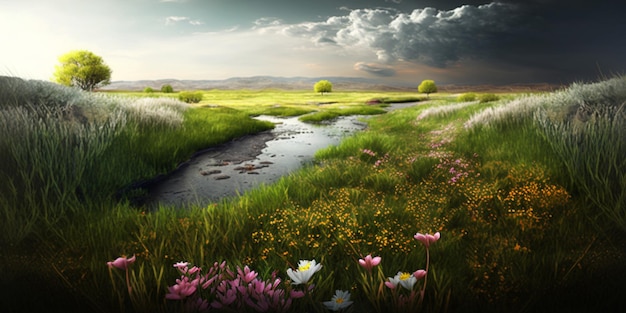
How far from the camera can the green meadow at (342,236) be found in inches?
63.3

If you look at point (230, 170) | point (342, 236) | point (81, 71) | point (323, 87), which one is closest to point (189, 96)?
point (81, 71)

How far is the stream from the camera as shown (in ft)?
16.4

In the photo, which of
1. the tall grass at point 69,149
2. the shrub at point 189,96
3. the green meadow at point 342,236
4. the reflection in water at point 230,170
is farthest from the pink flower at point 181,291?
the shrub at point 189,96

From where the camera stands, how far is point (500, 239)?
2.54 metres

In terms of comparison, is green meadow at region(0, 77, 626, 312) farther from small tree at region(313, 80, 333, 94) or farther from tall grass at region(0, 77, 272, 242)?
small tree at region(313, 80, 333, 94)

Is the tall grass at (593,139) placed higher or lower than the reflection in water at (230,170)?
higher

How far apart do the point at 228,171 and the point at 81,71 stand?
11855 millimetres

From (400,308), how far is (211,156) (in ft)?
24.8

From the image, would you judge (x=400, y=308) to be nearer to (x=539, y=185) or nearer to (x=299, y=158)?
(x=539, y=185)

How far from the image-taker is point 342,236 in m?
2.54

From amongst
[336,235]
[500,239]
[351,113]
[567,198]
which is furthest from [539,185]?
[351,113]

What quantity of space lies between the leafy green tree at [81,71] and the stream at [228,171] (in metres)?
7.28

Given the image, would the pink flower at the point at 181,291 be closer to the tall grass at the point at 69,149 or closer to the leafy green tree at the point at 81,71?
the tall grass at the point at 69,149

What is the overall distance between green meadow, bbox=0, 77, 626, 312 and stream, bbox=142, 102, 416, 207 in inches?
25.9
